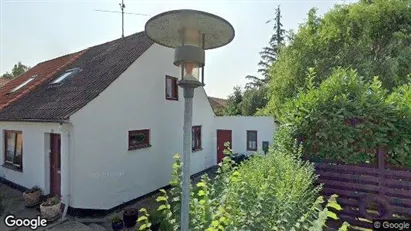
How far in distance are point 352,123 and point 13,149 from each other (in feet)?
35.7

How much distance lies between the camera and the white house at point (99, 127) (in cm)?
687

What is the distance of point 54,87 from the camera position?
927 cm

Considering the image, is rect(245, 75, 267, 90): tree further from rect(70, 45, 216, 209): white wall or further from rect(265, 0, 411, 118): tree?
rect(70, 45, 216, 209): white wall

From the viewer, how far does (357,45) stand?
39.0 ft

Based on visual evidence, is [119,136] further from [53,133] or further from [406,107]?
[406,107]

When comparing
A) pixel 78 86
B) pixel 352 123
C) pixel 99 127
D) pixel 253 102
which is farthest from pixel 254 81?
pixel 352 123

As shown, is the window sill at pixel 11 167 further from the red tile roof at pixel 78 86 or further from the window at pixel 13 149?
the red tile roof at pixel 78 86

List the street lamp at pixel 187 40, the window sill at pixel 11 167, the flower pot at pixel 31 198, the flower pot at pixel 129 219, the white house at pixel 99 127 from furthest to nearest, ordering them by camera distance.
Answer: the window sill at pixel 11 167, the flower pot at pixel 31 198, the white house at pixel 99 127, the flower pot at pixel 129 219, the street lamp at pixel 187 40

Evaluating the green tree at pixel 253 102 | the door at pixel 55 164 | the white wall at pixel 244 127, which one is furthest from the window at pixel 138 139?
the green tree at pixel 253 102

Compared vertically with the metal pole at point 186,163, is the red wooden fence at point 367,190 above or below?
below

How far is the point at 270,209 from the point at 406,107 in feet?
13.7

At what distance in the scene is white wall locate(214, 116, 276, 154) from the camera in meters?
13.8

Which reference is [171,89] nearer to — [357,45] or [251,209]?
[251,209]

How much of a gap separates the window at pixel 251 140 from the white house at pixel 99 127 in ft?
16.5
